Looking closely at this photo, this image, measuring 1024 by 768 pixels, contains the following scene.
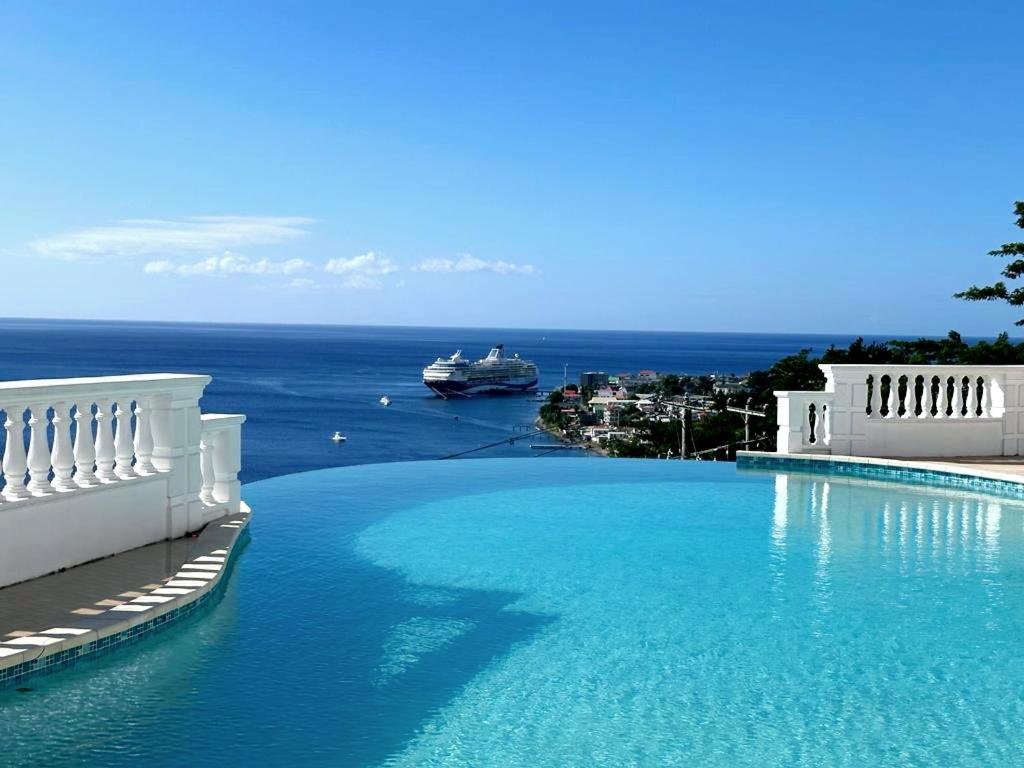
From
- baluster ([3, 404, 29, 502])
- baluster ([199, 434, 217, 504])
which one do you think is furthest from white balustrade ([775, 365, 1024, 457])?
baluster ([3, 404, 29, 502])

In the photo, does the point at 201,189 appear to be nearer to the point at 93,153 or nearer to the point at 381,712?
the point at 93,153

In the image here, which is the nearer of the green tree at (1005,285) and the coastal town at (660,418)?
the green tree at (1005,285)

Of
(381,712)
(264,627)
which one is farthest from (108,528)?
(381,712)

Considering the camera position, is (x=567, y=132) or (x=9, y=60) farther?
(x=567, y=132)

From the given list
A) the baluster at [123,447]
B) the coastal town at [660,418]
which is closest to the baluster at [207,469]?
the baluster at [123,447]

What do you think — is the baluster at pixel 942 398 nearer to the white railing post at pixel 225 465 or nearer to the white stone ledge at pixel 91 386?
the white railing post at pixel 225 465
